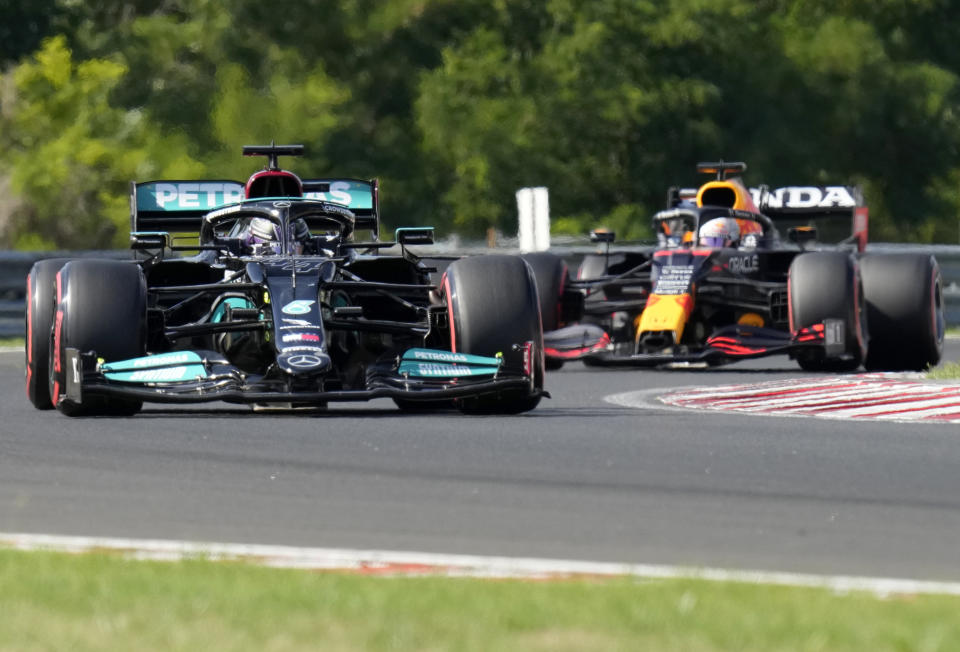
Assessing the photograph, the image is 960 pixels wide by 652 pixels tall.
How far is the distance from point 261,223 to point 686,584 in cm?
813

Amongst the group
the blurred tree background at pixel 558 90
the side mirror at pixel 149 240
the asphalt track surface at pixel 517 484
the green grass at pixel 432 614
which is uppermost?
the blurred tree background at pixel 558 90

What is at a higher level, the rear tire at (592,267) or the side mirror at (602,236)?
the side mirror at (602,236)

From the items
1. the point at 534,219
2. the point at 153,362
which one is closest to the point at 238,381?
the point at 153,362

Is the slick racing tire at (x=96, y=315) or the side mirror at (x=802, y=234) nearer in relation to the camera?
the slick racing tire at (x=96, y=315)

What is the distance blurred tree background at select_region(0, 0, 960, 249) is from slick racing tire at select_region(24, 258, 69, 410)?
32156 millimetres

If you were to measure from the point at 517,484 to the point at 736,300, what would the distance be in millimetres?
9627

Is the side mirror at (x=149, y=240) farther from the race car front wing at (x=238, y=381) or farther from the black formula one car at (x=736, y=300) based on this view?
the black formula one car at (x=736, y=300)

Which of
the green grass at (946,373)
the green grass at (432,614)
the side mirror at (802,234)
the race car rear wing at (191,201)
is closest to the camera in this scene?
the green grass at (432,614)

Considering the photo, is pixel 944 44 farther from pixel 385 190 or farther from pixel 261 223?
pixel 261 223

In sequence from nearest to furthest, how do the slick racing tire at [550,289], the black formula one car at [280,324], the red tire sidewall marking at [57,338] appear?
the black formula one car at [280,324] < the red tire sidewall marking at [57,338] < the slick racing tire at [550,289]

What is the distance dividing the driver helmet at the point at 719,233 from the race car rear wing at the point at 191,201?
15.6 ft

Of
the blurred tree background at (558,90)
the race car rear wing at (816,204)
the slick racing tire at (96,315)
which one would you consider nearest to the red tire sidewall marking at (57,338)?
the slick racing tire at (96,315)

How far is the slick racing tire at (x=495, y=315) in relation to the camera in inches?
531

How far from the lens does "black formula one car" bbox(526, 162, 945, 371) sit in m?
18.2
